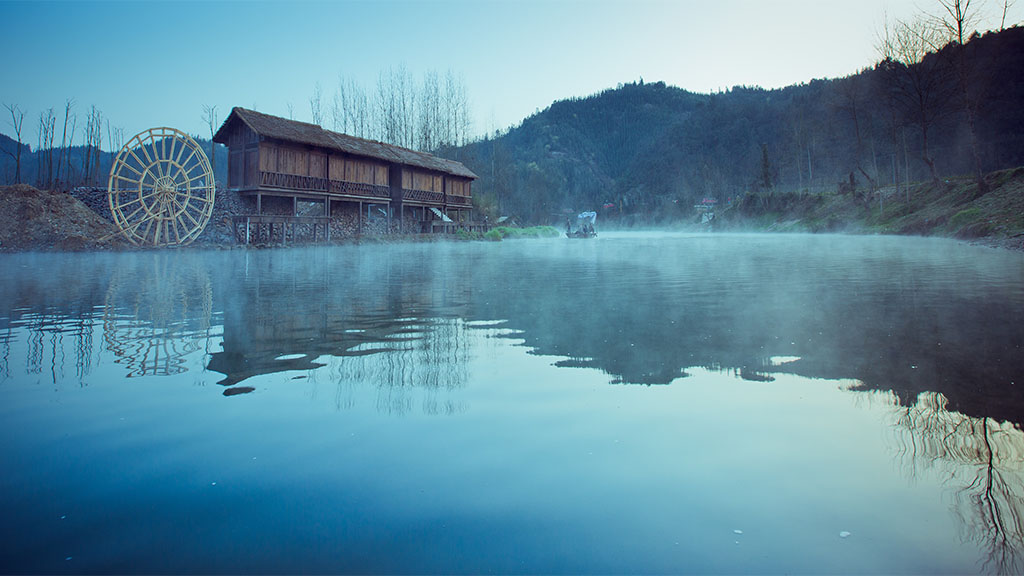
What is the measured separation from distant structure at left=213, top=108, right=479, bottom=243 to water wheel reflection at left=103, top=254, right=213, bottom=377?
1713cm

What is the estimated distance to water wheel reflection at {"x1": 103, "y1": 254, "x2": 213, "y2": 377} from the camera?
5.24 meters

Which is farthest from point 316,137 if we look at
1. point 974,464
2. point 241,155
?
point 974,464

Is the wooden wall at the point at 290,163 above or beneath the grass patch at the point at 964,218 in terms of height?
above

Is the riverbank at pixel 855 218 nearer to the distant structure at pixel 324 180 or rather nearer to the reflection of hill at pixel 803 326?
the distant structure at pixel 324 180

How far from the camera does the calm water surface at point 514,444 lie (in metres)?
2.19

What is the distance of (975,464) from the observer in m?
2.90

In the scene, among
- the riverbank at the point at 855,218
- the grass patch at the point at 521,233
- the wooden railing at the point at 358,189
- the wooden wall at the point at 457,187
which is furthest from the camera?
the grass patch at the point at 521,233

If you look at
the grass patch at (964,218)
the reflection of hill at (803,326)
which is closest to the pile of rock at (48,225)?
the reflection of hill at (803,326)

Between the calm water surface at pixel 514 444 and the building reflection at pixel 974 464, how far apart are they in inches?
0.6

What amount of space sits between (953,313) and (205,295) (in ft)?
36.1

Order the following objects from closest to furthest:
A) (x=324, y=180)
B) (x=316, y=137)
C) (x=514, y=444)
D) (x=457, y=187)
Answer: (x=514, y=444) < (x=316, y=137) < (x=324, y=180) < (x=457, y=187)

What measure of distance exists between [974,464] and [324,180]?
33.5 metres

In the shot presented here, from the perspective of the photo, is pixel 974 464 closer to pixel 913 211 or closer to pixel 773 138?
pixel 913 211

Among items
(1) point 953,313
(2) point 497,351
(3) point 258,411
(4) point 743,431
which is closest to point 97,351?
(3) point 258,411
